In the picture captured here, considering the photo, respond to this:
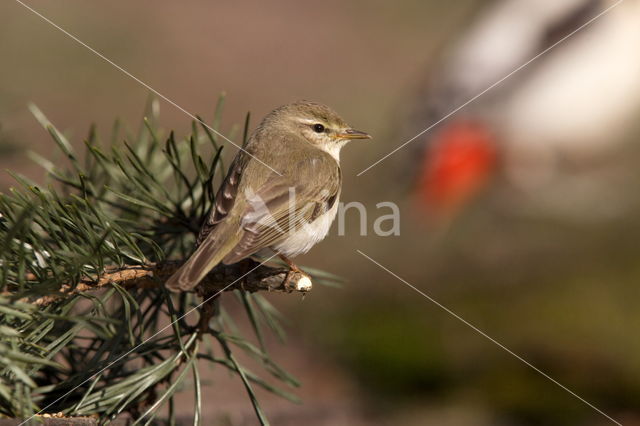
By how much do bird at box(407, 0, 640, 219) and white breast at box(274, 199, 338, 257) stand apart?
50.2 inches

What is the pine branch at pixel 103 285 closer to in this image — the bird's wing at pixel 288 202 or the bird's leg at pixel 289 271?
the bird's leg at pixel 289 271

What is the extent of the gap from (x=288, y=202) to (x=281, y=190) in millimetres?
51

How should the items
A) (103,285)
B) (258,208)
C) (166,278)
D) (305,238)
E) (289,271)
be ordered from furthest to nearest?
1. (305,238)
2. (258,208)
3. (289,271)
4. (166,278)
5. (103,285)

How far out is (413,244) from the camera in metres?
4.21

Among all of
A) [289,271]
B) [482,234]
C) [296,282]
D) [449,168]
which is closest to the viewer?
[296,282]

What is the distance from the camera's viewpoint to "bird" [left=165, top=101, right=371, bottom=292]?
88.4 inches

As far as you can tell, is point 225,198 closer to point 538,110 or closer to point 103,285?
point 103,285

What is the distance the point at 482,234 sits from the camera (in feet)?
13.9

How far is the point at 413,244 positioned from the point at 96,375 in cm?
281

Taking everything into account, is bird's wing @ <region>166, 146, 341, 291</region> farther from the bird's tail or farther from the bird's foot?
the bird's foot

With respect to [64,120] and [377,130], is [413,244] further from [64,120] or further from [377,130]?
[64,120]

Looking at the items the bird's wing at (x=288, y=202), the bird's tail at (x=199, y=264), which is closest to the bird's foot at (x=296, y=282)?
the bird's tail at (x=199, y=264)

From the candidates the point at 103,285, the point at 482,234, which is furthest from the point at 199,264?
the point at 482,234

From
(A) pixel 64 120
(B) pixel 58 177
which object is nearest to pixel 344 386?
(B) pixel 58 177
